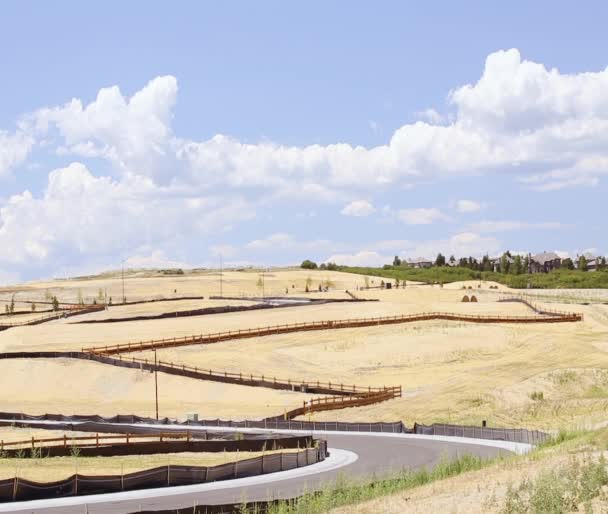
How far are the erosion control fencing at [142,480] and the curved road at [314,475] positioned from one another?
340mm

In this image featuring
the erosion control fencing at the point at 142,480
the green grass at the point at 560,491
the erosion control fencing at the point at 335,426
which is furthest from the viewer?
the erosion control fencing at the point at 335,426

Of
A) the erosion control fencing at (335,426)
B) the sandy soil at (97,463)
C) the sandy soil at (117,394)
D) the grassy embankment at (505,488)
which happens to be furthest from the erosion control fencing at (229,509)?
the sandy soil at (117,394)

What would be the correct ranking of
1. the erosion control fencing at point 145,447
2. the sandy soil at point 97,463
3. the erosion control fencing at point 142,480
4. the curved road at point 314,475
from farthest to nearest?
the erosion control fencing at point 145,447, the sandy soil at point 97,463, the erosion control fencing at point 142,480, the curved road at point 314,475

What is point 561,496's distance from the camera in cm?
2095

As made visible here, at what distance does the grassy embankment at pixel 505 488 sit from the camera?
2119 cm

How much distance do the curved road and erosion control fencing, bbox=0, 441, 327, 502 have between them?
13.4 inches

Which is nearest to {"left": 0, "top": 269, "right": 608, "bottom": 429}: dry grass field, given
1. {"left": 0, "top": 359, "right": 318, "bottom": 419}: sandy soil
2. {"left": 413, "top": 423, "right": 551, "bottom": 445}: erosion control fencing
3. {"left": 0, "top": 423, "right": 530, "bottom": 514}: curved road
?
{"left": 0, "top": 359, "right": 318, "bottom": 419}: sandy soil

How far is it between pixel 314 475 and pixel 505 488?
1425cm

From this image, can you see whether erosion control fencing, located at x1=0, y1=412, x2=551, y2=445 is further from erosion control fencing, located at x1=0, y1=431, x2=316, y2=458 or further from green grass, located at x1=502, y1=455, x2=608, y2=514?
green grass, located at x1=502, y1=455, x2=608, y2=514

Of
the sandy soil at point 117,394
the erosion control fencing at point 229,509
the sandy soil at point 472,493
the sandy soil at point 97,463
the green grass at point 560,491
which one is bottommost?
the sandy soil at point 117,394

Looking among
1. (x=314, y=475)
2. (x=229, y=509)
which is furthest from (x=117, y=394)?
(x=229, y=509)

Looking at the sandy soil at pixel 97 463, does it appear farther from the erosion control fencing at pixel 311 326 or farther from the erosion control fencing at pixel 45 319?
the erosion control fencing at pixel 45 319

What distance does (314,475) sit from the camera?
3716 cm

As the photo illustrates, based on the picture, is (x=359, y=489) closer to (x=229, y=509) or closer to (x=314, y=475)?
(x=229, y=509)
